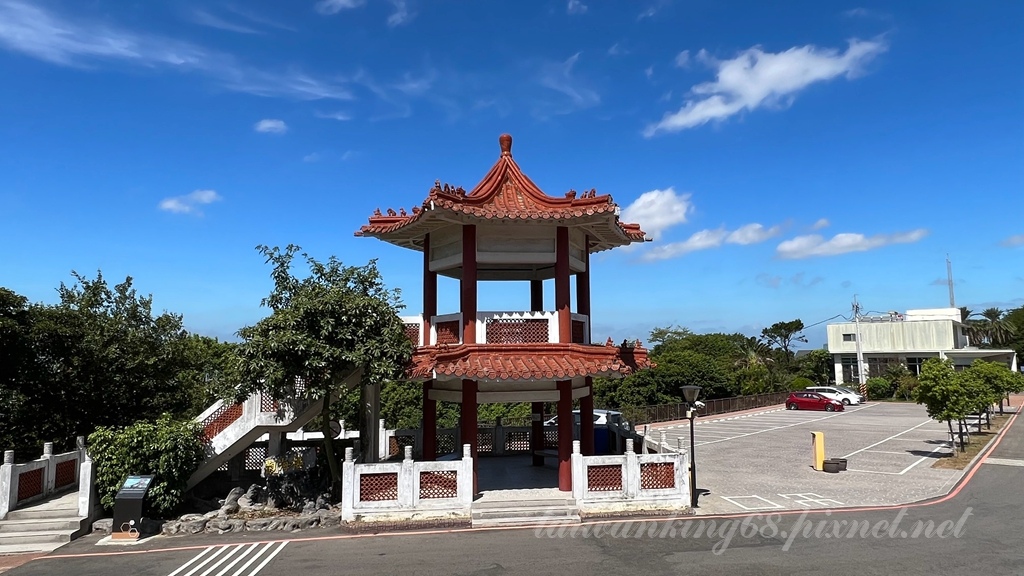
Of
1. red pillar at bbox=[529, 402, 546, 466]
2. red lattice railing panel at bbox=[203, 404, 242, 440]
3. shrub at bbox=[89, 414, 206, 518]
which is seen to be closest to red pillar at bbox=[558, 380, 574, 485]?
red pillar at bbox=[529, 402, 546, 466]

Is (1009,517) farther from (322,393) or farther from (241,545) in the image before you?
(241,545)

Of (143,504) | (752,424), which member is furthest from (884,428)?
(143,504)

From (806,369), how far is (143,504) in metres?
58.0

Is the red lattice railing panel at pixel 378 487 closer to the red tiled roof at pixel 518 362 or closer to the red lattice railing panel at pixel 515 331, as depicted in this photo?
the red tiled roof at pixel 518 362

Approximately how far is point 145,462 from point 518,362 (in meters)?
8.40

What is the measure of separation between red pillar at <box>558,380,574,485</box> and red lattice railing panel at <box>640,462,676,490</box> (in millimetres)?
1582

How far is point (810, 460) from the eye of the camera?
20.9 metres

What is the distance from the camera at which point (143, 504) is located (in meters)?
12.4

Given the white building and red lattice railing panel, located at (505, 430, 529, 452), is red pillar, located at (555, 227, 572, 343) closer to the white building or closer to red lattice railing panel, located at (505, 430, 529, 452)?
red lattice railing panel, located at (505, 430, 529, 452)

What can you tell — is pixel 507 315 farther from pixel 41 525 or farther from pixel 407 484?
pixel 41 525

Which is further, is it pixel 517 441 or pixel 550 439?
pixel 517 441

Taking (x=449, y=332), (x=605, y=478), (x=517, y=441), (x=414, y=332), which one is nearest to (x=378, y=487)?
(x=449, y=332)

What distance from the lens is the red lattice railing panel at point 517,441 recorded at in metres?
19.1

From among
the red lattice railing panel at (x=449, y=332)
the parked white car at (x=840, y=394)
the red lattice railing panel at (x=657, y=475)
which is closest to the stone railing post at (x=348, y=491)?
the red lattice railing panel at (x=449, y=332)
